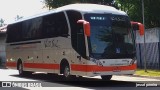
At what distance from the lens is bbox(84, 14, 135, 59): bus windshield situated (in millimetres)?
16531

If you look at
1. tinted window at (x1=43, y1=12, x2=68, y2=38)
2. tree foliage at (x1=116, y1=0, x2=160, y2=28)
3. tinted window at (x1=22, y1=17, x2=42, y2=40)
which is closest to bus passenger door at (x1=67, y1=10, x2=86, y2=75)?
tinted window at (x1=43, y1=12, x2=68, y2=38)

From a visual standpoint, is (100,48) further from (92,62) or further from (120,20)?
(120,20)

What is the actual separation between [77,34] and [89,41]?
983 millimetres

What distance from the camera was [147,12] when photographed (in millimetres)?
34562

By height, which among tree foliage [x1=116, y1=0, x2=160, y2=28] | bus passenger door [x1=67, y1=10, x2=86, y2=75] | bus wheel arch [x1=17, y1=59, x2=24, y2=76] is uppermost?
tree foliage [x1=116, y1=0, x2=160, y2=28]

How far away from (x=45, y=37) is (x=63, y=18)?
2697 mm

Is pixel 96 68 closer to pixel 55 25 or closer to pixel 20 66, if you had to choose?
pixel 55 25

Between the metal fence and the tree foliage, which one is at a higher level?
the tree foliage

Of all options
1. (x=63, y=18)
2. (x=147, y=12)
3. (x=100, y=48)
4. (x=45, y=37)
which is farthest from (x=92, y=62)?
(x=147, y=12)

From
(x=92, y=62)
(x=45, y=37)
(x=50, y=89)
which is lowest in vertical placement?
(x=50, y=89)

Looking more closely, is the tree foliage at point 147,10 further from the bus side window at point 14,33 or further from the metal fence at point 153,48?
the bus side window at point 14,33

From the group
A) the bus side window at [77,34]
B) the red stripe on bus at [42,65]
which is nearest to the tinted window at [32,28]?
the red stripe on bus at [42,65]

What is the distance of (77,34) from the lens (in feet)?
56.3

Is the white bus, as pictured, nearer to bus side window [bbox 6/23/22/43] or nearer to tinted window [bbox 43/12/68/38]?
tinted window [bbox 43/12/68/38]
